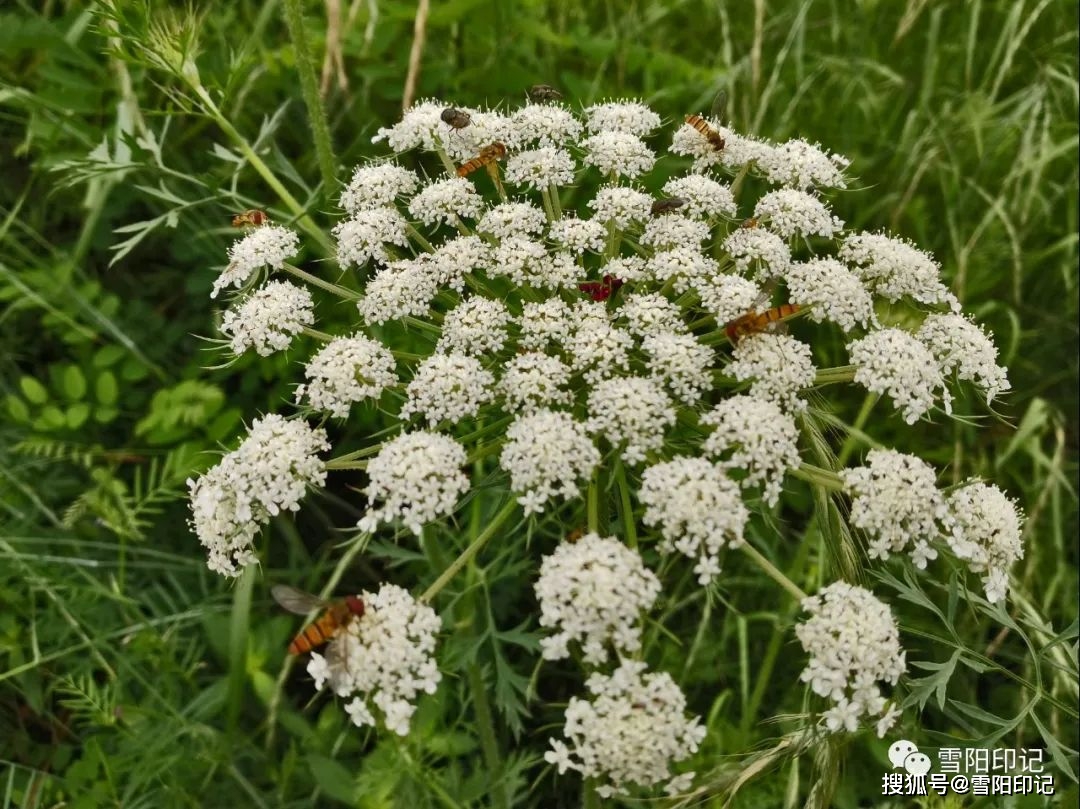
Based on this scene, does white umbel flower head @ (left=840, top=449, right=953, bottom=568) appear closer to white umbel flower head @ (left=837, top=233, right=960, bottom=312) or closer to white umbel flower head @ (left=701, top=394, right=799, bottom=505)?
white umbel flower head @ (left=701, top=394, right=799, bottom=505)

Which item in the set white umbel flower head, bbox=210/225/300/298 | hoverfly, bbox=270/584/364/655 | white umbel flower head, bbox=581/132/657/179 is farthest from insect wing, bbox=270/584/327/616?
white umbel flower head, bbox=581/132/657/179

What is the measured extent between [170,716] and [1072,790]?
463 cm

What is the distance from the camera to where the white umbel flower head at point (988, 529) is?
320cm

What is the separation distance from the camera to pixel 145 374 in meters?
5.59

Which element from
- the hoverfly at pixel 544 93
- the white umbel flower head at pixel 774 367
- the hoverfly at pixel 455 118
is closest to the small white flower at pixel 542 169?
the hoverfly at pixel 455 118

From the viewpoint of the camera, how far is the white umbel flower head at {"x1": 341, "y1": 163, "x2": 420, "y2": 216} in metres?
4.01

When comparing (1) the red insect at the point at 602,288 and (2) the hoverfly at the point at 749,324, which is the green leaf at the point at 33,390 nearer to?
(1) the red insect at the point at 602,288

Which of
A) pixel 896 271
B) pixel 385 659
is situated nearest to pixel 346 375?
pixel 385 659

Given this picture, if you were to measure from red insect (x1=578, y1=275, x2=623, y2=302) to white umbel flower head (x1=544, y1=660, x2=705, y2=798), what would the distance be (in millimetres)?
1491

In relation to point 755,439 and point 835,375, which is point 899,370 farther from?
point 755,439

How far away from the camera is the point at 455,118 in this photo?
4.14 meters

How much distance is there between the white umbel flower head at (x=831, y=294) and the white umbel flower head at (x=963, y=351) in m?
0.28

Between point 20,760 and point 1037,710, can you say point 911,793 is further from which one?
point 20,760

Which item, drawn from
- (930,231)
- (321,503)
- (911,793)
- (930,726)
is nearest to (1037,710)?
(930,726)
